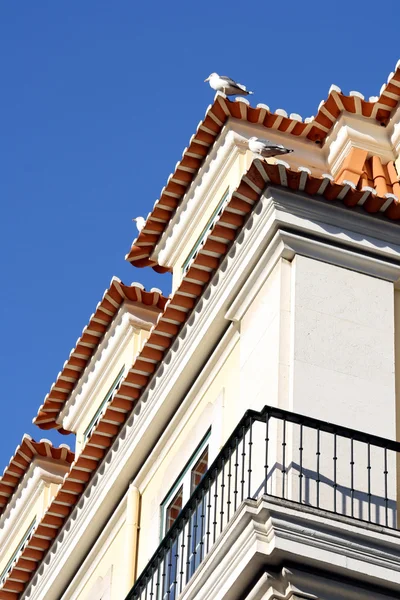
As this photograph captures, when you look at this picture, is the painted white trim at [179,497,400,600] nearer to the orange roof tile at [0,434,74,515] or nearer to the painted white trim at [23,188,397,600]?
the painted white trim at [23,188,397,600]

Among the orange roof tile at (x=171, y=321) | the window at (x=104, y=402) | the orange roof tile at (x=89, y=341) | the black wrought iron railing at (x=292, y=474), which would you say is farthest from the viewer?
the window at (x=104, y=402)

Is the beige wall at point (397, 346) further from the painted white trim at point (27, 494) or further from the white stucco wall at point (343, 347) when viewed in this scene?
the painted white trim at point (27, 494)

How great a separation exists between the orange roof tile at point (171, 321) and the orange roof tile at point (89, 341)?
7.43ft

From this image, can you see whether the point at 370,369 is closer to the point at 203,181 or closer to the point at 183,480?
the point at 183,480

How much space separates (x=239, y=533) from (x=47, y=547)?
6.32 meters

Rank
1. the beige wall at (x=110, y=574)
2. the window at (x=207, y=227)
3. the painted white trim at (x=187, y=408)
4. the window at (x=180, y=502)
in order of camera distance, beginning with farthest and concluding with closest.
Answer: the window at (x=207, y=227)
the beige wall at (x=110, y=574)
the painted white trim at (x=187, y=408)
the window at (x=180, y=502)

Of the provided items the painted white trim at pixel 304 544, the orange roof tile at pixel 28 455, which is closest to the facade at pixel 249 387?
the painted white trim at pixel 304 544

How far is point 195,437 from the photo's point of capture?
51.7 feet

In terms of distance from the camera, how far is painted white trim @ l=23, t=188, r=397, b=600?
50.0 feet

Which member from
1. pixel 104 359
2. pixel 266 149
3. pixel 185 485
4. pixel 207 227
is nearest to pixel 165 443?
pixel 185 485

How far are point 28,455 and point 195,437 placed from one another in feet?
18.0

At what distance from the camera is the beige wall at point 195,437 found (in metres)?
15.2

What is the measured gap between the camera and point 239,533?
40.8 ft

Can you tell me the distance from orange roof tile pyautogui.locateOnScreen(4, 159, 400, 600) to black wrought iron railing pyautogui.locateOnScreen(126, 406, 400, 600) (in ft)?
7.48
